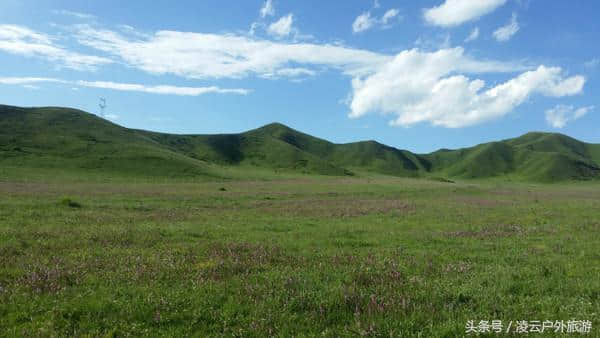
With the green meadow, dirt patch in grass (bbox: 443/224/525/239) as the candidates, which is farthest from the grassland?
dirt patch in grass (bbox: 443/224/525/239)

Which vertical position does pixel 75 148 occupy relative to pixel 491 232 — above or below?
above

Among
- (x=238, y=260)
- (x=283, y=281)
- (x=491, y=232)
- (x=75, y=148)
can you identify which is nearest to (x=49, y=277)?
(x=238, y=260)

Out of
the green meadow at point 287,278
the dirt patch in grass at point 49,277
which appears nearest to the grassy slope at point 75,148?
the green meadow at point 287,278

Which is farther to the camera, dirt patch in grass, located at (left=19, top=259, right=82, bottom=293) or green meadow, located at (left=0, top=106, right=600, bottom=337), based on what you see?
dirt patch in grass, located at (left=19, top=259, right=82, bottom=293)

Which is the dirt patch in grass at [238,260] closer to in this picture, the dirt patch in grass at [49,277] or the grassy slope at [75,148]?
the dirt patch in grass at [49,277]

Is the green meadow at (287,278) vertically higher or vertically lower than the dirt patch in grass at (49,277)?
higher

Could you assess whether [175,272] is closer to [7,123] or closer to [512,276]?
[512,276]

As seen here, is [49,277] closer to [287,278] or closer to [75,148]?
[287,278]

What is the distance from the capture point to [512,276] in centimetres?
937

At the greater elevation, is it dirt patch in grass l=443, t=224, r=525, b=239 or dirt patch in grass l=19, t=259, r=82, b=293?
dirt patch in grass l=443, t=224, r=525, b=239

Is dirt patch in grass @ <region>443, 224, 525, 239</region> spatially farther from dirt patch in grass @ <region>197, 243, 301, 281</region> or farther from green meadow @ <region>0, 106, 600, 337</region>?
dirt patch in grass @ <region>197, 243, 301, 281</region>

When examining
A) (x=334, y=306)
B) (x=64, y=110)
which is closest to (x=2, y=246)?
(x=334, y=306)

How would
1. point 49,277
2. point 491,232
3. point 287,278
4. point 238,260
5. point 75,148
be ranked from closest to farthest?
point 49,277 → point 287,278 → point 238,260 → point 491,232 → point 75,148

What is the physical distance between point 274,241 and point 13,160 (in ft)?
382
